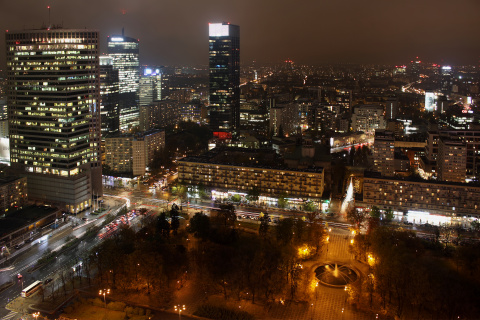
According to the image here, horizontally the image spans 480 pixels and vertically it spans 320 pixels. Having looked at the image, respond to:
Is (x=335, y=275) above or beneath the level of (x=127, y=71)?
beneath

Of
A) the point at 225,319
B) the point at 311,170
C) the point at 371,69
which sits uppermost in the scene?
the point at 371,69

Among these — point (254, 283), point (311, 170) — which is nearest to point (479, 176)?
point (311, 170)

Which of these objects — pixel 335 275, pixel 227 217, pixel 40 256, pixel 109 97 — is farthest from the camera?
pixel 109 97

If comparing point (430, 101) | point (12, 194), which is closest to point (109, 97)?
point (12, 194)

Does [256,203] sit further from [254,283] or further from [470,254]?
[470,254]

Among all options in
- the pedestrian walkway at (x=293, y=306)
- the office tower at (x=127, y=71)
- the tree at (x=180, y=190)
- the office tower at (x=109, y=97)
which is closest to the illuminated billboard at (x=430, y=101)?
the office tower at (x=127, y=71)

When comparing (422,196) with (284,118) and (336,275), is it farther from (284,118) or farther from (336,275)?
(284,118)
